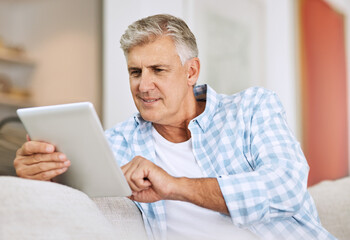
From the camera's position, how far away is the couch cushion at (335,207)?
149cm

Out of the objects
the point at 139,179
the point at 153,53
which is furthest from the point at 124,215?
the point at 153,53

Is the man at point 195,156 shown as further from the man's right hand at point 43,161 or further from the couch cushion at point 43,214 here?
the couch cushion at point 43,214

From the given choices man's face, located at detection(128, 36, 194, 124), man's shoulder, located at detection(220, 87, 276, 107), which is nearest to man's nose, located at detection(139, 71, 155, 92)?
man's face, located at detection(128, 36, 194, 124)

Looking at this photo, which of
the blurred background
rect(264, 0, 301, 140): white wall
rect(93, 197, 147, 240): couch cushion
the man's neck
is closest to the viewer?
rect(93, 197, 147, 240): couch cushion

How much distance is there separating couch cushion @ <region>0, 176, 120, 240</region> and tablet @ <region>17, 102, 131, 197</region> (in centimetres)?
16

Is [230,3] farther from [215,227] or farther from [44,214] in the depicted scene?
[44,214]

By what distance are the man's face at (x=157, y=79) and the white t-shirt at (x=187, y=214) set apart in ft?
0.34

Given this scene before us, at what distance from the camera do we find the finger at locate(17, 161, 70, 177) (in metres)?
1.02

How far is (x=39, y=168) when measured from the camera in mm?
1062

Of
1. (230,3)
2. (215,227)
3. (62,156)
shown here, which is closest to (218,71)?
(230,3)

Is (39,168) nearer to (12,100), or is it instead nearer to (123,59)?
(123,59)

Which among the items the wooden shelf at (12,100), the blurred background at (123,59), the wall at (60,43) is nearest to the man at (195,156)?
the blurred background at (123,59)

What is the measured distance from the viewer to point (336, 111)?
16.7ft

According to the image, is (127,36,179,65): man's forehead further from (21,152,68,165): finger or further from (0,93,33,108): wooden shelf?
(0,93,33,108): wooden shelf
